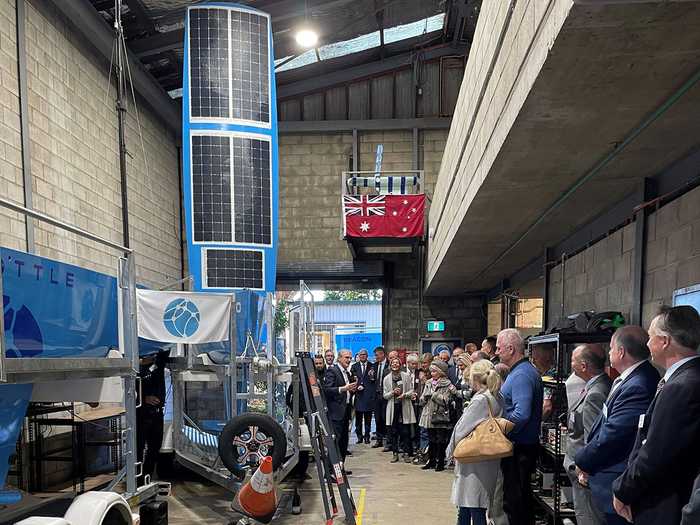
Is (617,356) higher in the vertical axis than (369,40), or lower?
lower

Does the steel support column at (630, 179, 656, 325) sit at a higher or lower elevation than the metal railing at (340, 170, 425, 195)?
lower

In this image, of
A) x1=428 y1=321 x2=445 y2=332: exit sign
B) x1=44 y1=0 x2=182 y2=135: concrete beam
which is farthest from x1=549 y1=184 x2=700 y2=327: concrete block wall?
x1=44 y1=0 x2=182 y2=135: concrete beam

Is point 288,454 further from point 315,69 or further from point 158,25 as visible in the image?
point 315,69

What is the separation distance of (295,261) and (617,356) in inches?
452

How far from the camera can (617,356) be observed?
2.97 meters

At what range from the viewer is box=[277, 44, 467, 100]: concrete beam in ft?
46.6

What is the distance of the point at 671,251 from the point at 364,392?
22.1 feet

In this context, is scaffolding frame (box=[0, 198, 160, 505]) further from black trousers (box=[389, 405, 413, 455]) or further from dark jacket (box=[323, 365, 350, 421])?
black trousers (box=[389, 405, 413, 455])

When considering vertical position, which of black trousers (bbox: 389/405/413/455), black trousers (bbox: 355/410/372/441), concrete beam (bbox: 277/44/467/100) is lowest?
black trousers (bbox: 355/410/372/441)

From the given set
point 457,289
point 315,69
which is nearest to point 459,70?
point 315,69

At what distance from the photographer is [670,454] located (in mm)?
2195

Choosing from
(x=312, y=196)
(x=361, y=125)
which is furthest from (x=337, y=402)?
(x=361, y=125)

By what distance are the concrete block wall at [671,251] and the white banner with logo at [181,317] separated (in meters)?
4.30

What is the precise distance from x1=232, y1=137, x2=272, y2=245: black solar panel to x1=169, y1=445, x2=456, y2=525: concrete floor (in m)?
3.98
